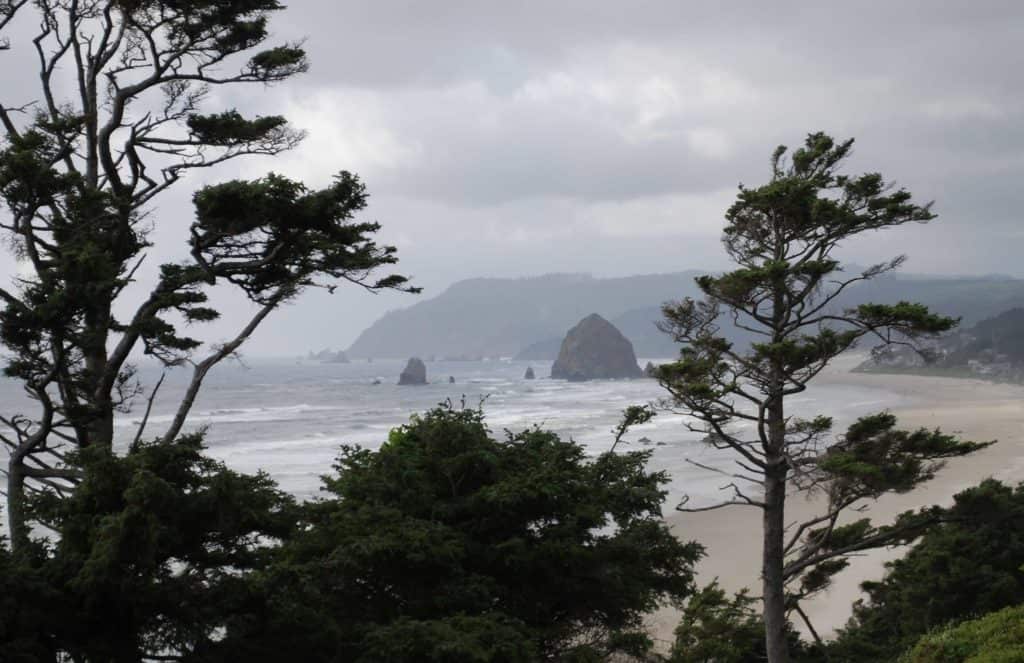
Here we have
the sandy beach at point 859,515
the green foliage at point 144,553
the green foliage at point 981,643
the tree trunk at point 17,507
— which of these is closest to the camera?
the green foliage at point 144,553

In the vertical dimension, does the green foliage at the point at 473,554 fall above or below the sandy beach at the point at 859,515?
above

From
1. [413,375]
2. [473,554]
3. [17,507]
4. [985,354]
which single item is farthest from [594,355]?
[17,507]

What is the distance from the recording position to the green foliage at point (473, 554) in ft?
24.6

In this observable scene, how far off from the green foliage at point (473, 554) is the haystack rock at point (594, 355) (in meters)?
113

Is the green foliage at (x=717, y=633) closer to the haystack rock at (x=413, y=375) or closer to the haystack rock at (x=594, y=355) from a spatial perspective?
the haystack rock at (x=413, y=375)

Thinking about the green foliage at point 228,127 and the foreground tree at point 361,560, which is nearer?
the foreground tree at point 361,560

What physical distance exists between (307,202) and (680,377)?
6.18m

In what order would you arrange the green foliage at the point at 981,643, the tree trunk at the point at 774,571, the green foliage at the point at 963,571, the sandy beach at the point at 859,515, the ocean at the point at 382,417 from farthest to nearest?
the ocean at the point at 382,417, the sandy beach at the point at 859,515, the green foliage at the point at 963,571, the tree trunk at the point at 774,571, the green foliage at the point at 981,643

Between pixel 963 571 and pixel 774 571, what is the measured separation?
11.5 feet

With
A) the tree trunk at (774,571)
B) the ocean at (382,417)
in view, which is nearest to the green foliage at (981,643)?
the tree trunk at (774,571)

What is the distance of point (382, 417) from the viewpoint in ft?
213

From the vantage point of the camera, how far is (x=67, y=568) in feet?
20.0

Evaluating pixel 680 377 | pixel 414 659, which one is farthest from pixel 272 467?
pixel 414 659

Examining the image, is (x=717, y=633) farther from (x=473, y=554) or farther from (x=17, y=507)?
(x=17, y=507)
